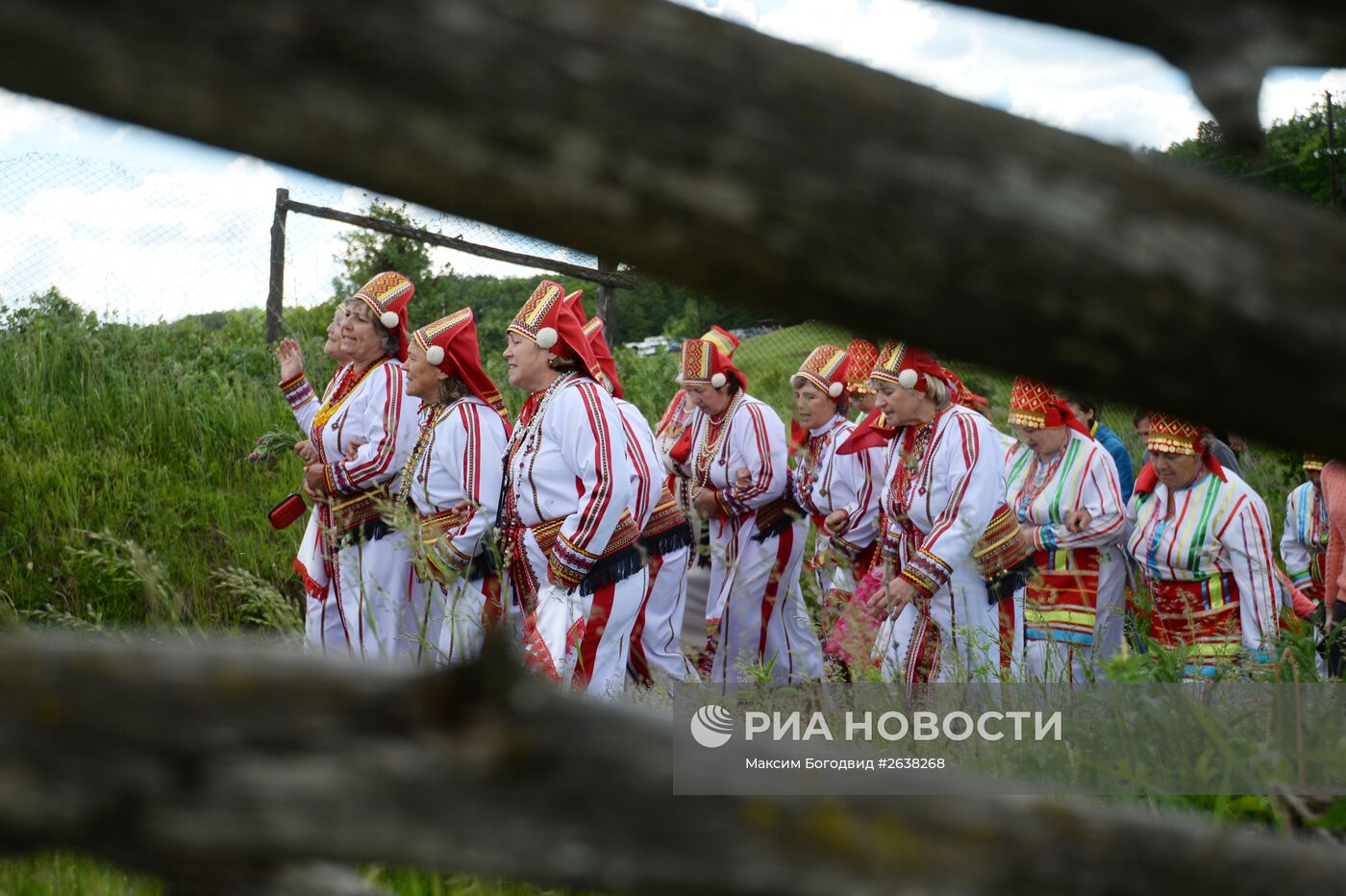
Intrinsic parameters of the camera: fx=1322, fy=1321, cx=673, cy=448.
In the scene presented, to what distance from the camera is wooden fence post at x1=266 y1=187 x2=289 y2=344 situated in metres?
10.7

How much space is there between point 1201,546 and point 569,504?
2.92 m

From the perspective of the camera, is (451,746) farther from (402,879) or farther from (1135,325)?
(402,879)

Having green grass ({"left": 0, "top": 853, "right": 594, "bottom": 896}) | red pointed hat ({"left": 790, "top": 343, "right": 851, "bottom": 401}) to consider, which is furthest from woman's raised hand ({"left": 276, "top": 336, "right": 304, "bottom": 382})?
green grass ({"left": 0, "top": 853, "right": 594, "bottom": 896})

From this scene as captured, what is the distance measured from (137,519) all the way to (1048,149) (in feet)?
29.2

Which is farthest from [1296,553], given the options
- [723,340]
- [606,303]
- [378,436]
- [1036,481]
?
[606,303]

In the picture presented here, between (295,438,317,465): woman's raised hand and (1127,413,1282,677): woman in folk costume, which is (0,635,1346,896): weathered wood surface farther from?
(295,438,317,465): woman's raised hand

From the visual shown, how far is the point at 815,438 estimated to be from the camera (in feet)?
29.5

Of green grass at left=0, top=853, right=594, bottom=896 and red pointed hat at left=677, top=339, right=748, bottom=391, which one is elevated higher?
red pointed hat at left=677, top=339, right=748, bottom=391

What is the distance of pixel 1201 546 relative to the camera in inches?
240

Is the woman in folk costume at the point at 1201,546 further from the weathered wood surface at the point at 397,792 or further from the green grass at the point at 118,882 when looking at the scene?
the weathered wood surface at the point at 397,792

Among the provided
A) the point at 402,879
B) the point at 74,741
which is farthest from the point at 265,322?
the point at 74,741

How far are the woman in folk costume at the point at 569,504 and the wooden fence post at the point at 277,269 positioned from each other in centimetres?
527

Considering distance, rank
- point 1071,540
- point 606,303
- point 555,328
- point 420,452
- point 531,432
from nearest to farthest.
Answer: point 531,432, point 555,328, point 420,452, point 1071,540, point 606,303

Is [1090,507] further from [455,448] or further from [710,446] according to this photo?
[455,448]
